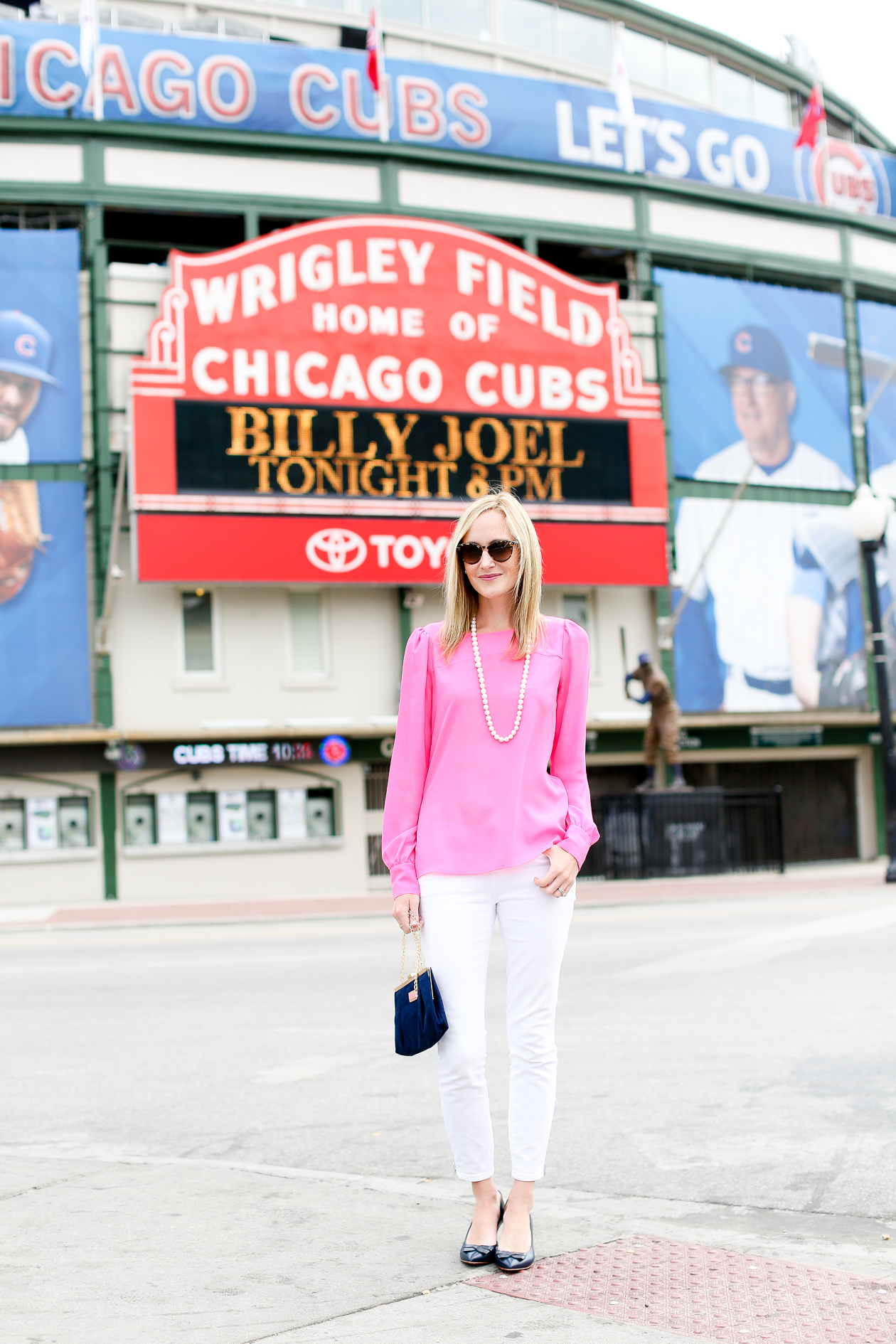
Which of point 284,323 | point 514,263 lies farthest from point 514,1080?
point 514,263

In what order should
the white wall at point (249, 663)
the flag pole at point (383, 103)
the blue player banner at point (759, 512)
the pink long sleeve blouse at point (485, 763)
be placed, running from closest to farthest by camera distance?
the pink long sleeve blouse at point (485, 763) < the white wall at point (249, 663) < the flag pole at point (383, 103) < the blue player banner at point (759, 512)

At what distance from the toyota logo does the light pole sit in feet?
27.5

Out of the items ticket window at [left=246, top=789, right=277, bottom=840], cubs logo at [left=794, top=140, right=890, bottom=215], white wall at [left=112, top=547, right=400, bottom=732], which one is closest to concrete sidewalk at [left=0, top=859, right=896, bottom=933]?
ticket window at [left=246, top=789, right=277, bottom=840]

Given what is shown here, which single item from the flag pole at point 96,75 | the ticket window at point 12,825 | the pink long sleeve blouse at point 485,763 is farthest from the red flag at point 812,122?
the pink long sleeve blouse at point 485,763

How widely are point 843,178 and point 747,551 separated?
9901mm

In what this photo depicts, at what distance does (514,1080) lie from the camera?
413 cm

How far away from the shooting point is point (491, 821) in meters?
4.07

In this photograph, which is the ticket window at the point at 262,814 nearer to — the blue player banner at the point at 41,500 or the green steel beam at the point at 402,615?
the blue player banner at the point at 41,500

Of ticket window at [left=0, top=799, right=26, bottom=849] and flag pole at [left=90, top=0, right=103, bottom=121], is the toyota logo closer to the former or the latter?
ticket window at [left=0, top=799, right=26, bottom=849]

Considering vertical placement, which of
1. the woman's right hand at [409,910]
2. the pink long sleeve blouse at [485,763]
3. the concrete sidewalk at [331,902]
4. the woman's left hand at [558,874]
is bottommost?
the concrete sidewalk at [331,902]

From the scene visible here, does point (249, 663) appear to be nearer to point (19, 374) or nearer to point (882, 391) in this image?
point (19, 374)

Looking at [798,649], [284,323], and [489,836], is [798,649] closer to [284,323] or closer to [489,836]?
[284,323]

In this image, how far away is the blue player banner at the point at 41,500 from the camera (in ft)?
75.9

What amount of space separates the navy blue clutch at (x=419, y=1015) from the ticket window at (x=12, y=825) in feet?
67.3
